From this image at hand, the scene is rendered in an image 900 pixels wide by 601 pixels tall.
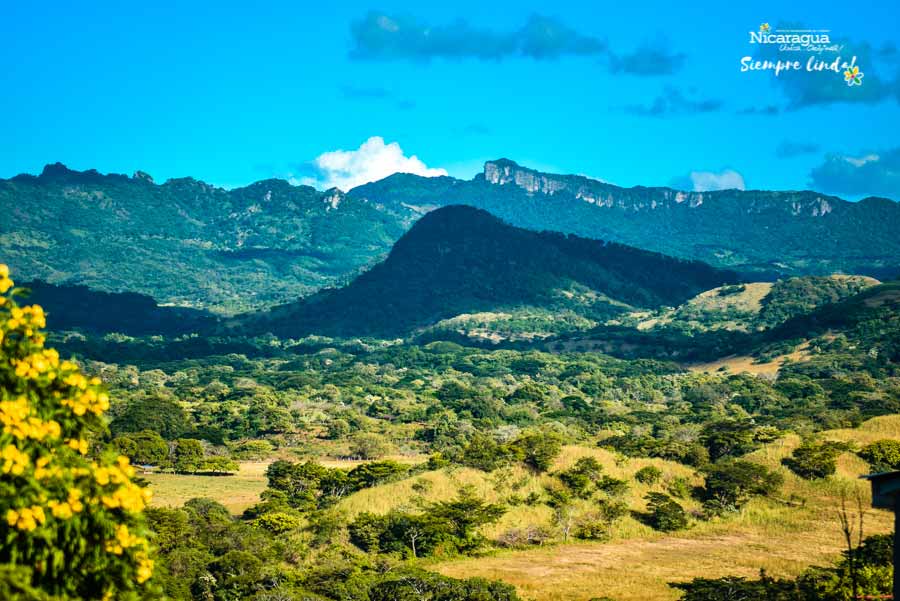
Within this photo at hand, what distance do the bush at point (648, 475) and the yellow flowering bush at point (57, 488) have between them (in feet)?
149

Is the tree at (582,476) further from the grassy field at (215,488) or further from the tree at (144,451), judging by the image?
the tree at (144,451)

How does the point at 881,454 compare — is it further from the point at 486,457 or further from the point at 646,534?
the point at 486,457

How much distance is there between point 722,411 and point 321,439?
48000 millimetres

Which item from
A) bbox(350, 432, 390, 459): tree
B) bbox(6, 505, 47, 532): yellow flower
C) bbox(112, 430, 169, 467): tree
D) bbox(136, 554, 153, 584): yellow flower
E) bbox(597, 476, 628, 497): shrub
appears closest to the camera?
bbox(6, 505, 47, 532): yellow flower

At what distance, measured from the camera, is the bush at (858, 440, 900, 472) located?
50.5 metres

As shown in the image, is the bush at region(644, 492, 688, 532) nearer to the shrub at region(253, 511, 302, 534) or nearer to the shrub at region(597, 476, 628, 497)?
the shrub at region(597, 476, 628, 497)

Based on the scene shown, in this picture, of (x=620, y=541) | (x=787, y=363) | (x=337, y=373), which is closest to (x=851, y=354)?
(x=787, y=363)

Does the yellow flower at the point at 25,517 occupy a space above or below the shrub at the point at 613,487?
above

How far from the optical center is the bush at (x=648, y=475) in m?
50.8

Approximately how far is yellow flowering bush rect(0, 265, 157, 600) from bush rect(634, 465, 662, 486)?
45370 mm

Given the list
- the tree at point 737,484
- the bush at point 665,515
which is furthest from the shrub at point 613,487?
the tree at point 737,484

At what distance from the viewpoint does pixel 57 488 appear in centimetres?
724

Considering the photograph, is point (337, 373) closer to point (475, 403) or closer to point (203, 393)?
point (203, 393)

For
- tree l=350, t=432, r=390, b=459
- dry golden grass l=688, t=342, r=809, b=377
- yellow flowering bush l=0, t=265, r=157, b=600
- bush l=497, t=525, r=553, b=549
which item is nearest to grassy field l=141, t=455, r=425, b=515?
tree l=350, t=432, r=390, b=459
